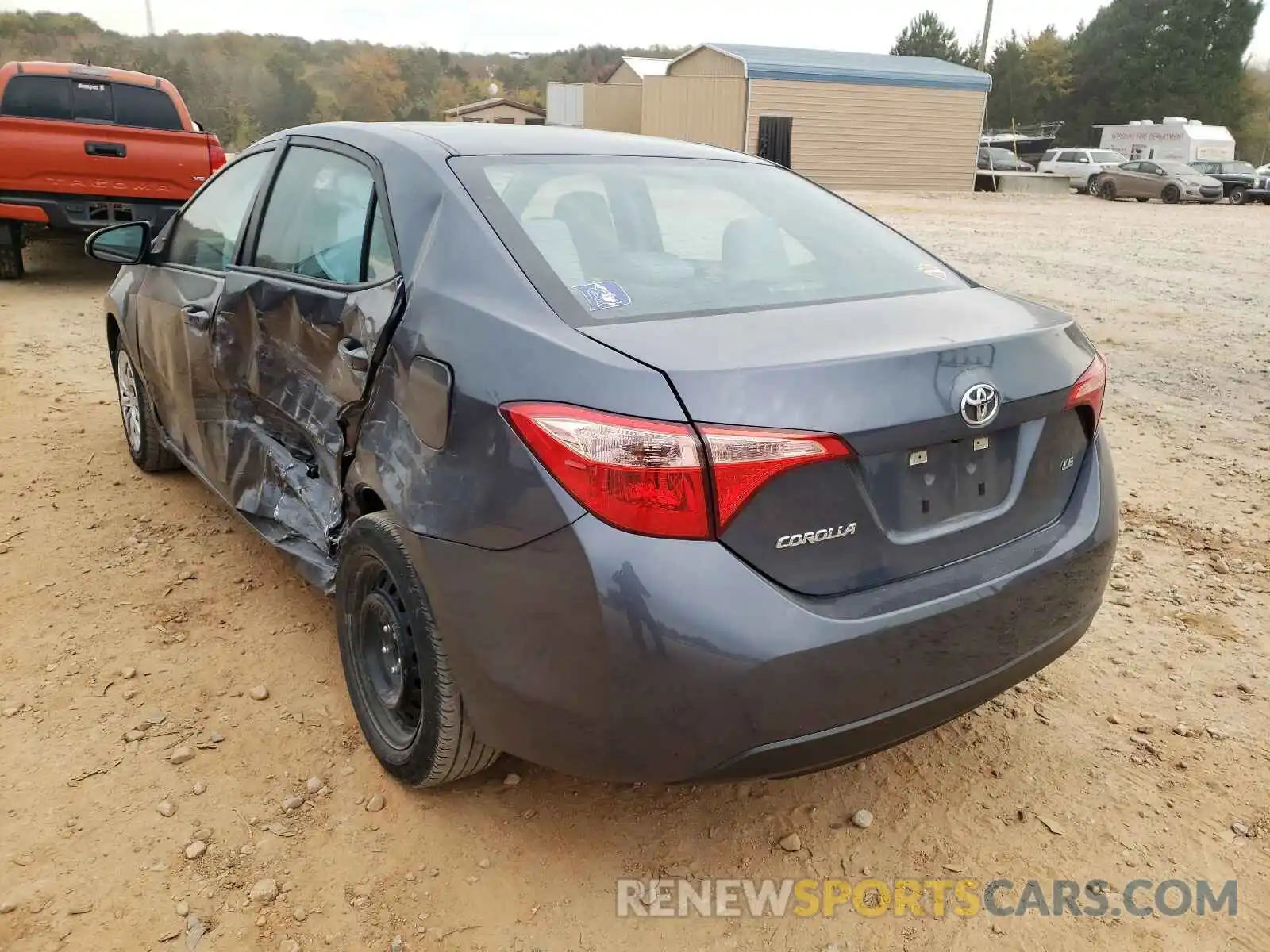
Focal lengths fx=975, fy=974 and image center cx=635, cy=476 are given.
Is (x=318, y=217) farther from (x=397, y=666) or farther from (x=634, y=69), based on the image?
(x=634, y=69)

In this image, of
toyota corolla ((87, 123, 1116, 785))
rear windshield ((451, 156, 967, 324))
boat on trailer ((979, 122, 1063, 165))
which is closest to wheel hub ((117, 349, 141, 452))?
toyota corolla ((87, 123, 1116, 785))

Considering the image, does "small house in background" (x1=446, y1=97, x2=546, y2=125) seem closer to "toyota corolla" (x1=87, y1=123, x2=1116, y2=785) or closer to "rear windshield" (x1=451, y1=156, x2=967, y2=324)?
"rear windshield" (x1=451, y1=156, x2=967, y2=324)

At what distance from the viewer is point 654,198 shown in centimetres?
294

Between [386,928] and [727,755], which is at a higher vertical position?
[727,755]

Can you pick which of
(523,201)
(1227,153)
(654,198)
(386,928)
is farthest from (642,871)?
(1227,153)

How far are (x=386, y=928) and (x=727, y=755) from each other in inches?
35.4

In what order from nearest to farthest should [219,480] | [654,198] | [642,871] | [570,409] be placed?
[570,409] → [642,871] → [654,198] → [219,480]

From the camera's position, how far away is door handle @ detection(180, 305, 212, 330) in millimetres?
3428

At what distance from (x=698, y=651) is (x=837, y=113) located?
29.4m

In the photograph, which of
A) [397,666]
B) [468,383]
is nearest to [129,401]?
[397,666]

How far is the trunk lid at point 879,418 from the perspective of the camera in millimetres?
1854

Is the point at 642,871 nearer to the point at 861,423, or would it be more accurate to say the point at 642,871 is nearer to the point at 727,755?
the point at 727,755

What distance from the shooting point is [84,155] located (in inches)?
338

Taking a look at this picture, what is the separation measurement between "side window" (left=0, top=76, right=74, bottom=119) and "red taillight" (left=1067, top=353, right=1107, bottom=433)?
9.49 metres
